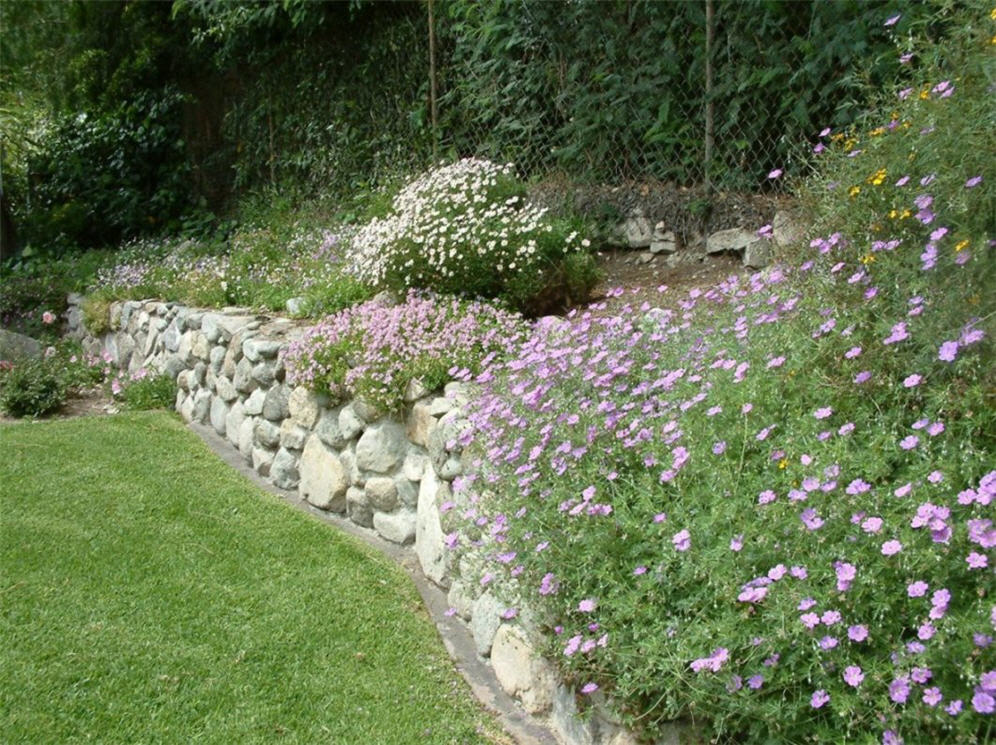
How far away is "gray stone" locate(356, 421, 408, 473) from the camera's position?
4793 millimetres

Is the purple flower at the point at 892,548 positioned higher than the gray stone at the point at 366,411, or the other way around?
the purple flower at the point at 892,548

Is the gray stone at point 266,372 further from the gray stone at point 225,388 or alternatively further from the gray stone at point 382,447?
the gray stone at point 382,447

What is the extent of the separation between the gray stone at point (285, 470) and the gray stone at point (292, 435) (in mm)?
54

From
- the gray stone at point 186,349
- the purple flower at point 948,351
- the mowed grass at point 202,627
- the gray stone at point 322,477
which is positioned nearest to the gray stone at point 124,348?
the gray stone at point 186,349

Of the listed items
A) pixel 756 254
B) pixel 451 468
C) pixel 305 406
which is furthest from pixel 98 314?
pixel 451 468

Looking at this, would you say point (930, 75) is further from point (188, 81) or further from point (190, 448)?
point (188, 81)

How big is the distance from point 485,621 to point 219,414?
3.67 metres

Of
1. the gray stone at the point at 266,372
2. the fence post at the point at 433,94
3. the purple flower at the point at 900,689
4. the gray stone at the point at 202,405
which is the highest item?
the fence post at the point at 433,94

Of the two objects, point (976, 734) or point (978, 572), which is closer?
point (976, 734)

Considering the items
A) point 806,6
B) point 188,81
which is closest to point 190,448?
point 806,6

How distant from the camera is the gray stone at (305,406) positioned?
5410mm

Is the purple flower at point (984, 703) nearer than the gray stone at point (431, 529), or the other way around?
the purple flower at point (984, 703)

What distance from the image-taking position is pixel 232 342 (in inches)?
259

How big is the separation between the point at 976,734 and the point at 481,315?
342cm
